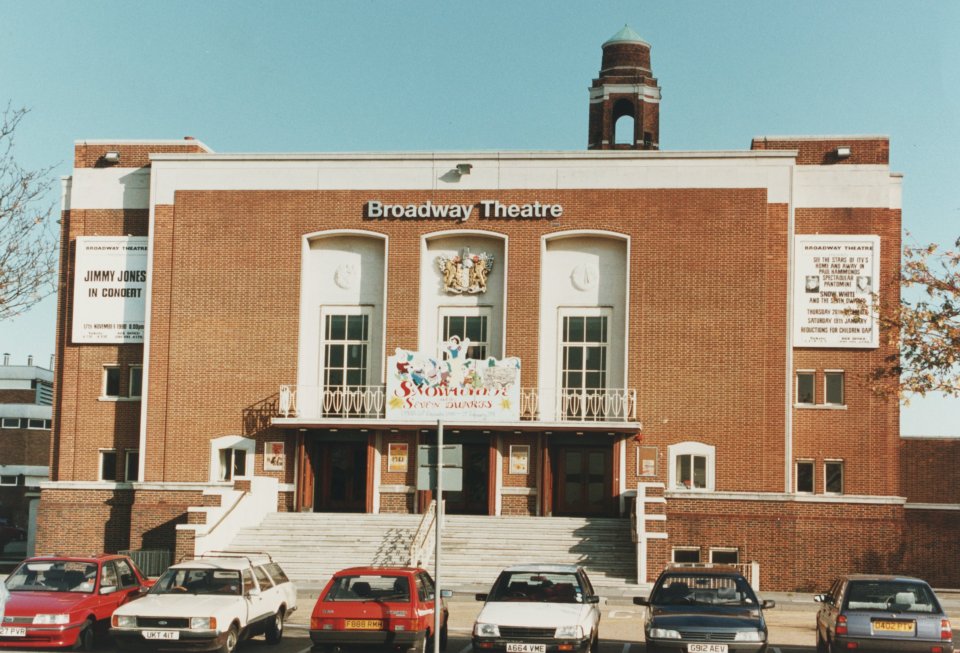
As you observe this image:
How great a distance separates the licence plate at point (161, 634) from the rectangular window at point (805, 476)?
2138 cm

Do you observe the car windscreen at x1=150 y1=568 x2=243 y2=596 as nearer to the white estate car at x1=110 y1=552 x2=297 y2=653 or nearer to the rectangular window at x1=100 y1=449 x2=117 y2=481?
the white estate car at x1=110 y1=552 x2=297 y2=653

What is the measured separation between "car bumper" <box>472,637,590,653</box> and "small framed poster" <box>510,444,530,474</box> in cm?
1791

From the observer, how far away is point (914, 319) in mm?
25281

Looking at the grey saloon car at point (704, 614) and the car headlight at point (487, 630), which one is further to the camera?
the car headlight at point (487, 630)

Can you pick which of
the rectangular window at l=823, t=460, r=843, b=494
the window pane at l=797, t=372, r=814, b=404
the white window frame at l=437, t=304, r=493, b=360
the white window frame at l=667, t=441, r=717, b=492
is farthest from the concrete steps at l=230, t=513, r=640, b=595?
the window pane at l=797, t=372, r=814, b=404

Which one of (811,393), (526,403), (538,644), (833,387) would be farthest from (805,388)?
A: (538,644)

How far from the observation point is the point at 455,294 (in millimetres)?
36844

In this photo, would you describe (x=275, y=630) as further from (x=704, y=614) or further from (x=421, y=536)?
(x=421, y=536)

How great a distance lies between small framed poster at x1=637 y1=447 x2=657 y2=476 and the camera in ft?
116

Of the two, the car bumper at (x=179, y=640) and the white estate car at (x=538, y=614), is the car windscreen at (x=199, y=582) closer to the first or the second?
the car bumper at (x=179, y=640)

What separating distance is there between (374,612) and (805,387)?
20453 millimetres

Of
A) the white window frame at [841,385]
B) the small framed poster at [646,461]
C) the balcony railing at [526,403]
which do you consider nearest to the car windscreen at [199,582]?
the balcony railing at [526,403]

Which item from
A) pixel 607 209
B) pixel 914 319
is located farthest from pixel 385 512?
pixel 914 319

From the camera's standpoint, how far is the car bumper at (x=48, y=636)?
743 inches
